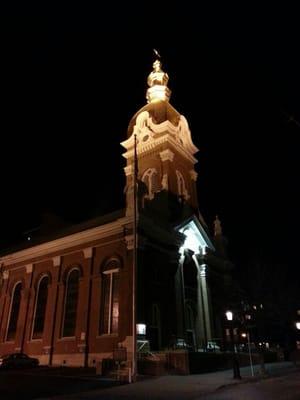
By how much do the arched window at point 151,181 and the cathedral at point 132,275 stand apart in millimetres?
110

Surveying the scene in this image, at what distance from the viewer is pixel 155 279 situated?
104 feet

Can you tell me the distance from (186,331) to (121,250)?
366 inches

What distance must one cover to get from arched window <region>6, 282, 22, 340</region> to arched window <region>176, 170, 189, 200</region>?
19158mm

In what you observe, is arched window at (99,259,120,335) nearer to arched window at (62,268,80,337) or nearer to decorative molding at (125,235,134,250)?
decorative molding at (125,235,134,250)

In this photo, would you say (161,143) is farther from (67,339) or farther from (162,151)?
(67,339)

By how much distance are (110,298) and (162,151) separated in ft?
56.0

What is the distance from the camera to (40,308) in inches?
1423

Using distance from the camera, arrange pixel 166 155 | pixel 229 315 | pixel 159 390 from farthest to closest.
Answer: pixel 166 155 → pixel 229 315 → pixel 159 390

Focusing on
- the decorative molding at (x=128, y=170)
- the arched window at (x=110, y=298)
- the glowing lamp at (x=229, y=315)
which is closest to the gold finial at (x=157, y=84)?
the decorative molding at (x=128, y=170)

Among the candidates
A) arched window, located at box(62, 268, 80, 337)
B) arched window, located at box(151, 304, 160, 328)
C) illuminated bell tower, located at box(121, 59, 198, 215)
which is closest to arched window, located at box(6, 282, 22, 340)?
arched window, located at box(62, 268, 80, 337)

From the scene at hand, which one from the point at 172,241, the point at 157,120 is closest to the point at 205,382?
the point at 172,241

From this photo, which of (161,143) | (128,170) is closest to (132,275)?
(128,170)

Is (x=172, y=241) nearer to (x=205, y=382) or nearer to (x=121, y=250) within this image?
(x=121, y=250)

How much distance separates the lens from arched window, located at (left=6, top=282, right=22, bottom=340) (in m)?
37.3
